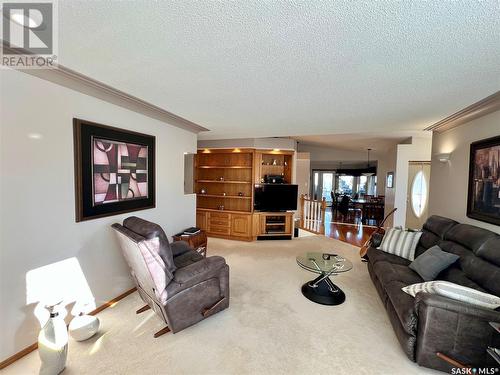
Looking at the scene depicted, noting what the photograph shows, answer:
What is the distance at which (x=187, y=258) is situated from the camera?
2941 mm

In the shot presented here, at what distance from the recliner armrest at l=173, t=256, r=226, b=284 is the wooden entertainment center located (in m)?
3.10

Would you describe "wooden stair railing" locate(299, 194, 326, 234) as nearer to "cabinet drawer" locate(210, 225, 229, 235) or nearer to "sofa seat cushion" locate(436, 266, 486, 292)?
"cabinet drawer" locate(210, 225, 229, 235)

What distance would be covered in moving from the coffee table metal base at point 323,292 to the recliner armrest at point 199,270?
130 cm

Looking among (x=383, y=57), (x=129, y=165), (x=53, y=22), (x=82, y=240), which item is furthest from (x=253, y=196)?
(x=53, y=22)

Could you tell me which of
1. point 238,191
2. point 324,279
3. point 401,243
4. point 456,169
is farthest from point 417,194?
point 238,191

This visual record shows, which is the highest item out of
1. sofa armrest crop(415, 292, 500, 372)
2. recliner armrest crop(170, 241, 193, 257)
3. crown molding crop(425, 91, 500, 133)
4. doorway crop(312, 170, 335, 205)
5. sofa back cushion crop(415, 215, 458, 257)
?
crown molding crop(425, 91, 500, 133)

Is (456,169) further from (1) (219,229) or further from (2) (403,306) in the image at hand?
(1) (219,229)

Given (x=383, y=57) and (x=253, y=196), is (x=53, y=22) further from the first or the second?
(x=253, y=196)

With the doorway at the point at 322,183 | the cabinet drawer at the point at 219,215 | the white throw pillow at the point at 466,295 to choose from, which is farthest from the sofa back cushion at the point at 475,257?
the doorway at the point at 322,183

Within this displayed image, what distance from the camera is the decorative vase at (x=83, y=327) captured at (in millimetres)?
2065

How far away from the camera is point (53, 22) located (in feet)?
4.49

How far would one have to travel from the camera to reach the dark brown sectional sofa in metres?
1.74

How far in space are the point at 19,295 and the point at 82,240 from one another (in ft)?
2.05

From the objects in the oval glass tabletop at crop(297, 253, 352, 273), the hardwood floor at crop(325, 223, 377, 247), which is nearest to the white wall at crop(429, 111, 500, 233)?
the oval glass tabletop at crop(297, 253, 352, 273)
